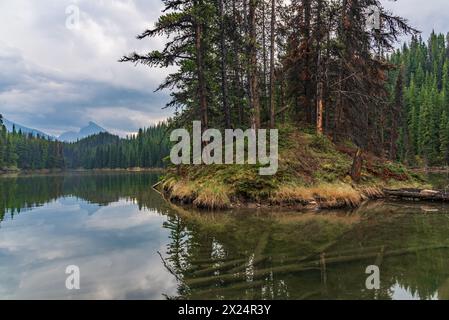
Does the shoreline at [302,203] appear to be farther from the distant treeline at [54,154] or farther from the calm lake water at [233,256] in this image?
the distant treeline at [54,154]

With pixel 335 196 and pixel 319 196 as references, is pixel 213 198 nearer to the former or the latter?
pixel 319 196

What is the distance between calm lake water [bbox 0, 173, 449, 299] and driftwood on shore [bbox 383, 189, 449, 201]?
3.40 meters

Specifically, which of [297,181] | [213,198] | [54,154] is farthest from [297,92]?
[54,154]

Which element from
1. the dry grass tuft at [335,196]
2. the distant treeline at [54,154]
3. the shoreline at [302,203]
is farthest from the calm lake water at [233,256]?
the distant treeline at [54,154]

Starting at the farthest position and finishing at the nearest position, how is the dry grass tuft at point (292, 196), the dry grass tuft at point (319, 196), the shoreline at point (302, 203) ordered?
the dry grass tuft at point (292, 196) → the dry grass tuft at point (319, 196) → the shoreline at point (302, 203)

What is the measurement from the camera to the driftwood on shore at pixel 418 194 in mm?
16375

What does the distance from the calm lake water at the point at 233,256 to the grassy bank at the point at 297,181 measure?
6.50 feet

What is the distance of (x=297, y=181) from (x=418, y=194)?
261 inches

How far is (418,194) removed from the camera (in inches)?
672

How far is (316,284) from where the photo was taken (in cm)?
583
